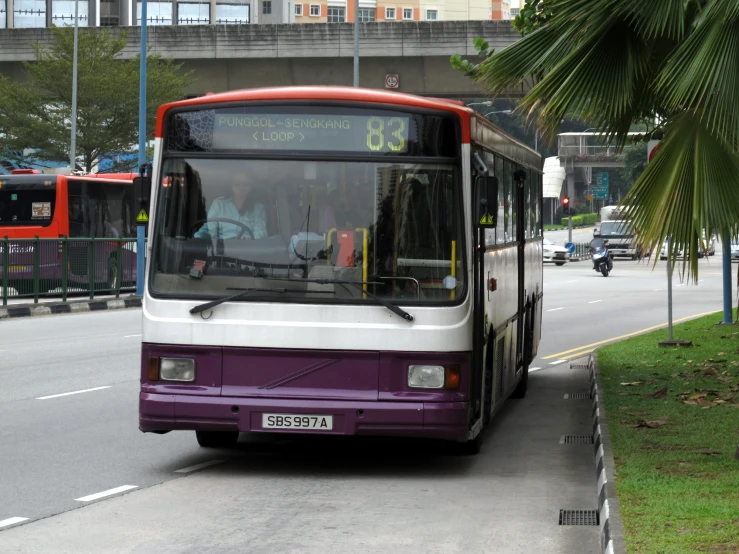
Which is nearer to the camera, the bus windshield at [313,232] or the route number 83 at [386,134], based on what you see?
the bus windshield at [313,232]

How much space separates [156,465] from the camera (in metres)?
9.89

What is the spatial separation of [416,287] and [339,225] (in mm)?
666

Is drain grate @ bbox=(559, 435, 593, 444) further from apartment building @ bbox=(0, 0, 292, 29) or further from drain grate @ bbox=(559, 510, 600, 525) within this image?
apartment building @ bbox=(0, 0, 292, 29)

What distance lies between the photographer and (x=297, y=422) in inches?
360

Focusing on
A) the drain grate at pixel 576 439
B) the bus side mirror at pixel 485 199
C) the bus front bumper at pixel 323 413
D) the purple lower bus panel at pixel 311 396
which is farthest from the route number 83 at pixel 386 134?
the drain grate at pixel 576 439

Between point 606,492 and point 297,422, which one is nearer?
point 606,492

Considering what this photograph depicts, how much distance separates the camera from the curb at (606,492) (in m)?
6.75

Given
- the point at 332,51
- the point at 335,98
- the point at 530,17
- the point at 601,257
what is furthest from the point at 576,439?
the point at 601,257

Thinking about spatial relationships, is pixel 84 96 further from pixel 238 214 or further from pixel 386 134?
pixel 386 134

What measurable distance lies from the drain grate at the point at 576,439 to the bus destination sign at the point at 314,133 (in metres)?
3.39

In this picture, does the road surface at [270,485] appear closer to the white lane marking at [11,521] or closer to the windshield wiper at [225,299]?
the white lane marking at [11,521]

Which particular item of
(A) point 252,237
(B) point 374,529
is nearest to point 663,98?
(A) point 252,237

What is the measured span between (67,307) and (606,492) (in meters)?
22.1

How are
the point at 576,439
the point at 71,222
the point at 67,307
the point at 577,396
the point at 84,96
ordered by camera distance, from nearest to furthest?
the point at 576,439 < the point at 577,396 < the point at 67,307 < the point at 71,222 < the point at 84,96
